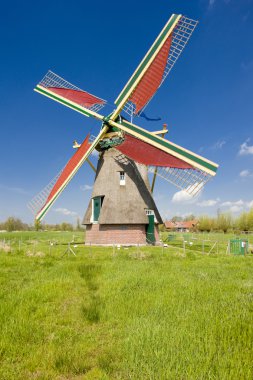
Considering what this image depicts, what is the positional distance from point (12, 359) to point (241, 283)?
5798 millimetres

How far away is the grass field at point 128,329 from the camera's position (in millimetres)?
3289

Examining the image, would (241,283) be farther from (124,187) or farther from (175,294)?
(124,187)

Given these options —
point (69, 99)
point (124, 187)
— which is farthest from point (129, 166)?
point (69, 99)

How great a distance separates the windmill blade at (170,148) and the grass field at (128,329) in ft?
28.9

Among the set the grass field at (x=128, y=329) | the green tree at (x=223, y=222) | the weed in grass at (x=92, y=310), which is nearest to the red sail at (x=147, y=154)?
the grass field at (x=128, y=329)

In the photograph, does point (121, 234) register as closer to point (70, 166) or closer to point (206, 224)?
point (70, 166)

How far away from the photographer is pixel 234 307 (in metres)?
5.11

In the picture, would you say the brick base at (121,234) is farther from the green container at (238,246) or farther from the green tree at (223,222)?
the green tree at (223,222)

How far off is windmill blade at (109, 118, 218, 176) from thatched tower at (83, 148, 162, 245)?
2692 mm

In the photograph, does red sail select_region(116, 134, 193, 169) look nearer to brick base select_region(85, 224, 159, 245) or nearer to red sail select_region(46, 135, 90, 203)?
red sail select_region(46, 135, 90, 203)

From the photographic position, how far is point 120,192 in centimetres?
1953

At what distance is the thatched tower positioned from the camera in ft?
62.3

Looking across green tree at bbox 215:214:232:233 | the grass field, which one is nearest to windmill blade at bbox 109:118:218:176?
the grass field

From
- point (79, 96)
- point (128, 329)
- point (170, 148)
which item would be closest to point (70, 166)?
point (79, 96)
